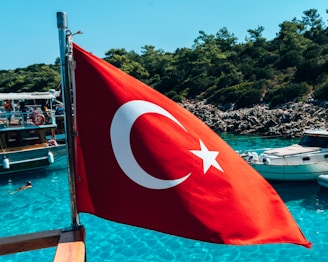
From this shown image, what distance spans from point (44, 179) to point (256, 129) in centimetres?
1990

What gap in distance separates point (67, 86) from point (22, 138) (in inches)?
732

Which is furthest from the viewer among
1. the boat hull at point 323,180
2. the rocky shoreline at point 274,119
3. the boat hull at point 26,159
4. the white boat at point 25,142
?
the rocky shoreline at point 274,119

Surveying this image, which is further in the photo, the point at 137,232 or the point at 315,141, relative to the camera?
the point at 315,141

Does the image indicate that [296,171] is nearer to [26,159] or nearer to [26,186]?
[26,186]

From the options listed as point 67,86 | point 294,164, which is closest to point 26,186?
point 294,164

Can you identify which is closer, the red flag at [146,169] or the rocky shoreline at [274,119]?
the red flag at [146,169]

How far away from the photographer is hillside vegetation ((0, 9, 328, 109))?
3716 cm

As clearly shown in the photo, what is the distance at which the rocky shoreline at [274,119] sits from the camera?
95.9ft

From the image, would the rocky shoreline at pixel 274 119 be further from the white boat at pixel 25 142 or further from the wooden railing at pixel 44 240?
the wooden railing at pixel 44 240

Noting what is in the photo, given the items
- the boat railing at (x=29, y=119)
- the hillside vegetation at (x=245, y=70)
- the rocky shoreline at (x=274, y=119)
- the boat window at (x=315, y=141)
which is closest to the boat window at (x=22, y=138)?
the boat railing at (x=29, y=119)

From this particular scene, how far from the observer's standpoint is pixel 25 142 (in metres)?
20.2

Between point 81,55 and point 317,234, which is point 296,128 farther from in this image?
point 81,55

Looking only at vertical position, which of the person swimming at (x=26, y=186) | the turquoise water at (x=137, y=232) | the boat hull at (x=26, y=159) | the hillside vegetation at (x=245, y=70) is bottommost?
the turquoise water at (x=137, y=232)

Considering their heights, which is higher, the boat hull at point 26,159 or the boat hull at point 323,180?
the boat hull at point 26,159
